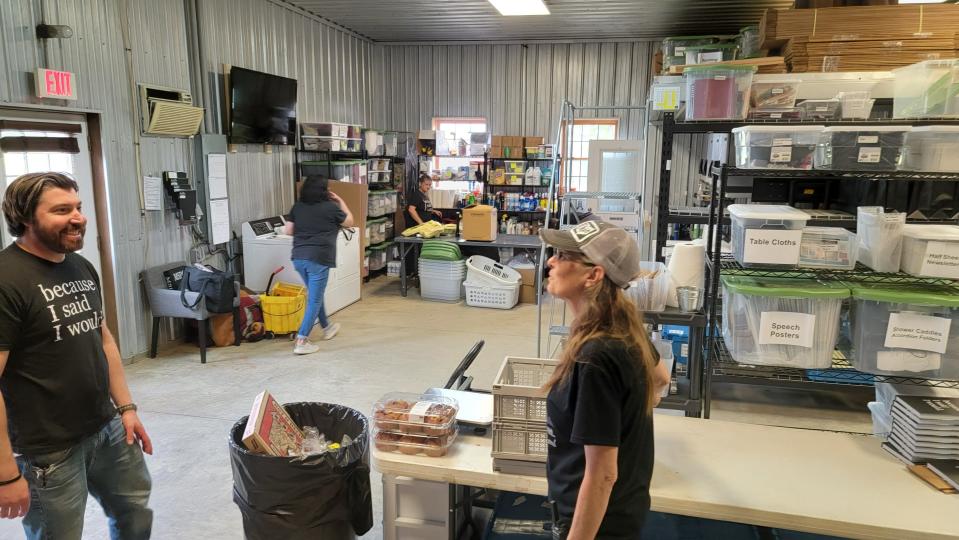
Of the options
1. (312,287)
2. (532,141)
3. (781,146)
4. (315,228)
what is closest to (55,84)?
(315,228)

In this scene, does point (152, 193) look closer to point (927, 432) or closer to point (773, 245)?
point (773, 245)

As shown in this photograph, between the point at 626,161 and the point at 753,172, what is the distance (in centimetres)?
288

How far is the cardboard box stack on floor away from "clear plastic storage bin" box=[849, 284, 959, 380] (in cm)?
264

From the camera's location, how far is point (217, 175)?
20.1ft

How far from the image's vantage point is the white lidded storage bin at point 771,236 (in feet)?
8.08

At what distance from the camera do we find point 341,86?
8812 millimetres

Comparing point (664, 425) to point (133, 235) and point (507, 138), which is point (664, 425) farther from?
point (507, 138)

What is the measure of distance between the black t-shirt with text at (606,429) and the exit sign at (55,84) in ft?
14.8

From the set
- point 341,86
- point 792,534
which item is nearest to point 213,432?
point 792,534

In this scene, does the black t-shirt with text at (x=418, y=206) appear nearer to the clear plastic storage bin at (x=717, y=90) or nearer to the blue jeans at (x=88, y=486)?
the clear plastic storage bin at (x=717, y=90)

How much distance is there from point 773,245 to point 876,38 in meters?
2.97

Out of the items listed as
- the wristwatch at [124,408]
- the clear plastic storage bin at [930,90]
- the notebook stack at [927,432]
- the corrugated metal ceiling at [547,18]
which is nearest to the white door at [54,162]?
the wristwatch at [124,408]

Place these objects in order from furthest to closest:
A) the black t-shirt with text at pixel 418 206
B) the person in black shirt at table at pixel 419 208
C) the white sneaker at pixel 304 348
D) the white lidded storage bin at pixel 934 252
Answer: the black t-shirt with text at pixel 418 206 → the person in black shirt at table at pixel 419 208 → the white sneaker at pixel 304 348 → the white lidded storage bin at pixel 934 252

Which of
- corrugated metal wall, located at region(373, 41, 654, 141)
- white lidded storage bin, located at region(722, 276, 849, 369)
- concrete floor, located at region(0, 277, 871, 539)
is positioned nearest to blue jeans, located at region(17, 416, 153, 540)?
concrete floor, located at region(0, 277, 871, 539)
